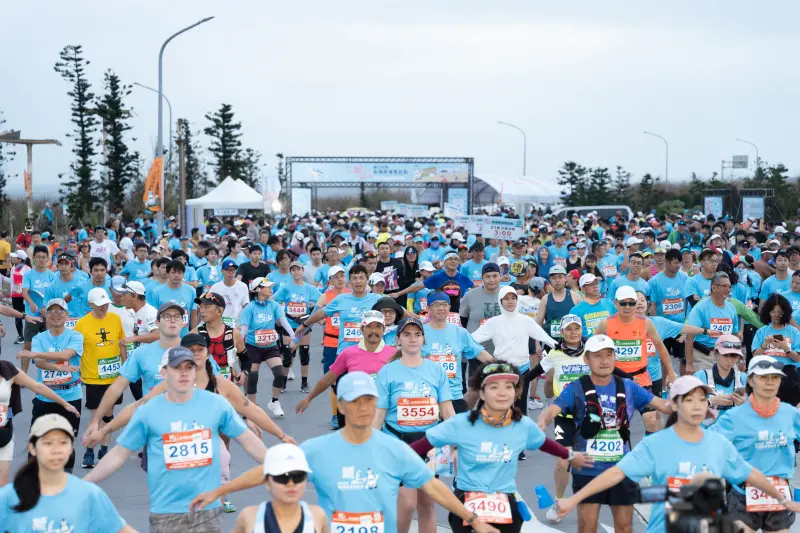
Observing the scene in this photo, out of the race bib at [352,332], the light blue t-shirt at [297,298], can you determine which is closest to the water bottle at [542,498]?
the race bib at [352,332]

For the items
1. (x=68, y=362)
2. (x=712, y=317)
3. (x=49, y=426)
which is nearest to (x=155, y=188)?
(x=68, y=362)

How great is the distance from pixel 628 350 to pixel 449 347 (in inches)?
66.1

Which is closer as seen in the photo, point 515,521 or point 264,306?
point 515,521

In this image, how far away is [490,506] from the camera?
5945 millimetres

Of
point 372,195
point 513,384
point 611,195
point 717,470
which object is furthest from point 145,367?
point 372,195

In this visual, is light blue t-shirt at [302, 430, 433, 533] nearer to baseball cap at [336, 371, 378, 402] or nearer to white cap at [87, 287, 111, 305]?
baseball cap at [336, 371, 378, 402]

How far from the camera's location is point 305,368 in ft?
45.6

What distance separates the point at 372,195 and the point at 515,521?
91258 millimetres

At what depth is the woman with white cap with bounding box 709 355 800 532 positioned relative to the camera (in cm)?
643

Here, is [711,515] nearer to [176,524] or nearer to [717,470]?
[717,470]

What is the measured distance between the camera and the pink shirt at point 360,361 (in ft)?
27.7

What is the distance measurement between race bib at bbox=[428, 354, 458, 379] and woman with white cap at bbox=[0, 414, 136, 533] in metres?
4.27

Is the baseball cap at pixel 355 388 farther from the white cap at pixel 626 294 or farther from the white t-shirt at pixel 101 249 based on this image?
the white t-shirt at pixel 101 249

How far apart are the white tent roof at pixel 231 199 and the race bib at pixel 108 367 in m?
28.9
